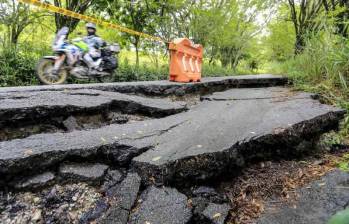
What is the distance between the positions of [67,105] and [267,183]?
84.6 inches

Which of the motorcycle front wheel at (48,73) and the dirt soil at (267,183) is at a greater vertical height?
the motorcycle front wheel at (48,73)

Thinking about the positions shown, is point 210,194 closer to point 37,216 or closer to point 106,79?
point 37,216

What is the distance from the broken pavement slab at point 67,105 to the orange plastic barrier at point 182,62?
1995 mm

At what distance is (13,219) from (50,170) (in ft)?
1.45

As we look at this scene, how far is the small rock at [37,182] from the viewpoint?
2109 millimetres

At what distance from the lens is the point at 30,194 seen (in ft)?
6.89

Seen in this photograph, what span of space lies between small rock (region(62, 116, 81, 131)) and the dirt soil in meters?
1.64

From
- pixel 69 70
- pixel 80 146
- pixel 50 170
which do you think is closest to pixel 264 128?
pixel 80 146

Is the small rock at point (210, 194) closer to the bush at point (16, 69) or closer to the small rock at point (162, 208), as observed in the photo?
the small rock at point (162, 208)

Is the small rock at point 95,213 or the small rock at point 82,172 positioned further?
the small rock at point 82,172

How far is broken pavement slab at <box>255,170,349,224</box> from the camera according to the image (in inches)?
83.0

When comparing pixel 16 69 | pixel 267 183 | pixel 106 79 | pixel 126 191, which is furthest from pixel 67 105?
pixel 106 79

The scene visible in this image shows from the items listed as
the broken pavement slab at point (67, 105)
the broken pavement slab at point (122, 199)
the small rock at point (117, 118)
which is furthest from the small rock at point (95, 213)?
the small rock at point (117, 118)

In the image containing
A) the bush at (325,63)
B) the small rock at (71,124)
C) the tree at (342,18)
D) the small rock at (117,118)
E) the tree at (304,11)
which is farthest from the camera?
the tree at (304,11)
